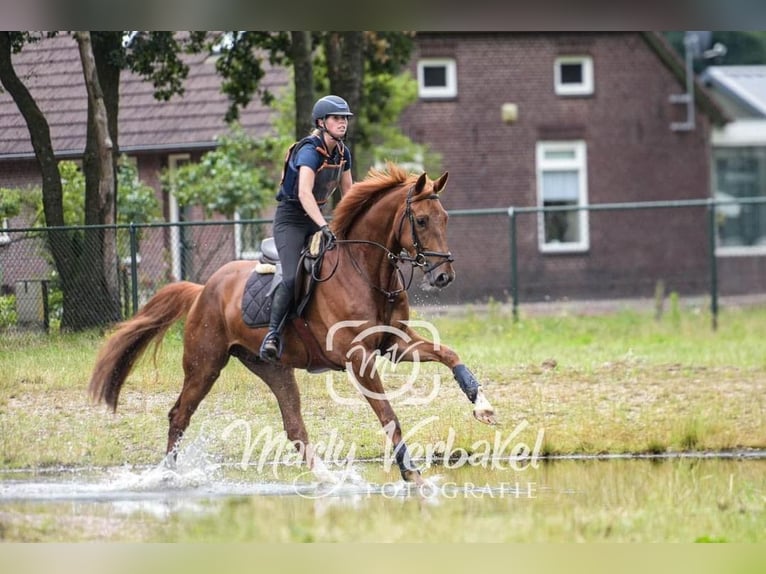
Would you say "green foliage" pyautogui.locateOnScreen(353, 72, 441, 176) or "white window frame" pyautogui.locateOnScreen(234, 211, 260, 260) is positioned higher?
"green foliage" pyautogui.locateOnScreen(353, 72, 441, 176)

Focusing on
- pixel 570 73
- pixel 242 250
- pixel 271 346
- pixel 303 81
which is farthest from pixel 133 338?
pixel 570 73

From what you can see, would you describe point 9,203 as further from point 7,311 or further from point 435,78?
point 435,78

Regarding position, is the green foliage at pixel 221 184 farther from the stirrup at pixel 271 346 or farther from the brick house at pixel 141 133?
the stirrup at pixel 271 346

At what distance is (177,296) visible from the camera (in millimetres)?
12594

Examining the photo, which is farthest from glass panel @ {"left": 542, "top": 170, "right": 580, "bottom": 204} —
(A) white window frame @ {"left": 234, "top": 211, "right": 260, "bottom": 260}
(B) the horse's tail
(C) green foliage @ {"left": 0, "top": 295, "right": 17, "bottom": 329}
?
(B) the horse's tail

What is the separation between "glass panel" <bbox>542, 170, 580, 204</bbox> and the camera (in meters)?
32.4

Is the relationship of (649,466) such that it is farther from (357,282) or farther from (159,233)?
(159,233)

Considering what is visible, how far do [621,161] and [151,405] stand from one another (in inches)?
829

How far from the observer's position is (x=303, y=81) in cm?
1939

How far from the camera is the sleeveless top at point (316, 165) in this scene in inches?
431

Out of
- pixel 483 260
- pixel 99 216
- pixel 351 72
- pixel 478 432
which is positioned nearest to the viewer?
pixel 478 432

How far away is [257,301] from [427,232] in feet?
5.75

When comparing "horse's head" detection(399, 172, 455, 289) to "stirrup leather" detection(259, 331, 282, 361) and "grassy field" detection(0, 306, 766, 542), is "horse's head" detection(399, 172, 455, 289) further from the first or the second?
"grassy field" detection(0, 306, 766, 542)

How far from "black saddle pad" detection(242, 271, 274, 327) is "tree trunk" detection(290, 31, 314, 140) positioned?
784 cm
